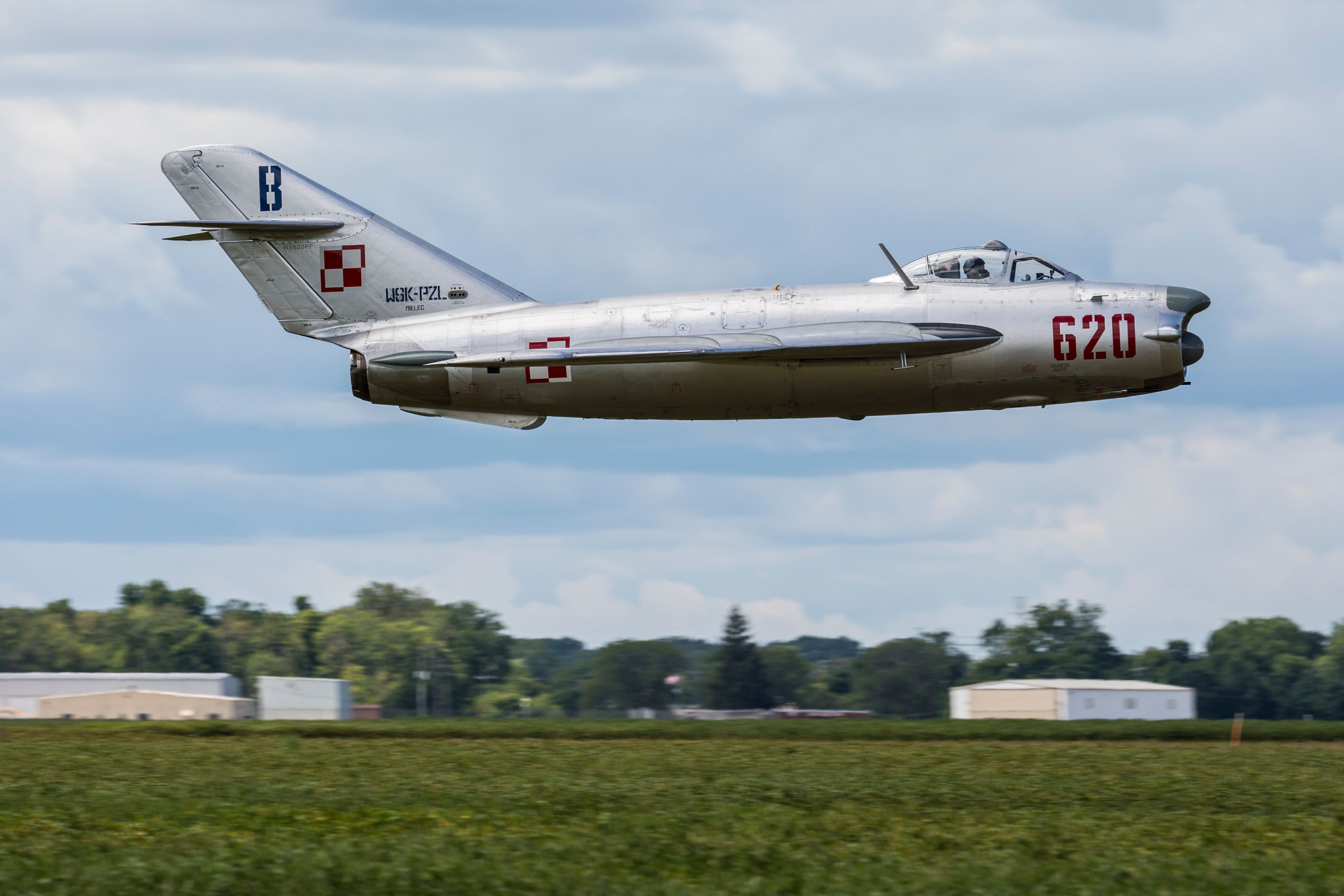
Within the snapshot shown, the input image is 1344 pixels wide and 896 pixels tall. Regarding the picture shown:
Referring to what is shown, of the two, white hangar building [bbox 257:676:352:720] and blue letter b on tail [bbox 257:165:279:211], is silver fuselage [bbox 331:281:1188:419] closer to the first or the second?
blue letter b on tail [bbox 257:165:279:211]

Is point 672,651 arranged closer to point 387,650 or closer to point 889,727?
point 387,650

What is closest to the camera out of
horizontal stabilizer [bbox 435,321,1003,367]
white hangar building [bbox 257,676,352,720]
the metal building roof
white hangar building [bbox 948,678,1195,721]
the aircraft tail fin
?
horizontal stabilizer [bbox 435,321,1003,367]

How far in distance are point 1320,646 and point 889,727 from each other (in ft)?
437

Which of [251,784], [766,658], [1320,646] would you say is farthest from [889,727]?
[1320,646]

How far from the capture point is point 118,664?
139 meters

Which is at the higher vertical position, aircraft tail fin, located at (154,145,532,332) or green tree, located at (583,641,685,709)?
aircraft tail fin, located at (154,145,532,332)

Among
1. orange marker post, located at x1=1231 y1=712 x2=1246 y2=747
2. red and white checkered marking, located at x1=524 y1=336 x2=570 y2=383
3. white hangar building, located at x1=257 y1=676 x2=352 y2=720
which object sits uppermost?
red and white checkered marking, located at x1=524 y1=336 x2=570 y2=383

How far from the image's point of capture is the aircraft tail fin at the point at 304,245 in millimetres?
26062

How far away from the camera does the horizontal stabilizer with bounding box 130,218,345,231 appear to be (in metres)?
26.0

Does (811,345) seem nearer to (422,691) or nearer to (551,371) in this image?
(551,371)

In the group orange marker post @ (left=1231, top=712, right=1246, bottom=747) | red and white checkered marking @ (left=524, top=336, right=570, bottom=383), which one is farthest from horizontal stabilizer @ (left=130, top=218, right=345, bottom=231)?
orange marker post @ (left=1231, top=712, right=1246, bottom=747)

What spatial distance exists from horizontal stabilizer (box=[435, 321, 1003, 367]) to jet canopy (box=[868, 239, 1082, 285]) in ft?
3.53

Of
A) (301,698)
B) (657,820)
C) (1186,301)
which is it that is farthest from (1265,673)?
(657,820)

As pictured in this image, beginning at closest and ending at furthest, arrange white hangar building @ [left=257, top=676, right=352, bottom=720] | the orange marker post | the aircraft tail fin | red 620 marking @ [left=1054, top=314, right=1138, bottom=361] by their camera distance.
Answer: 1. red 620 marking @ [left=1054, top=314, right=1138, bottom=361]
2. the aircraft tail fin
3. the orange marker post
4. white hangar building @ [left=257, top=676, right=352, bottom=720]
